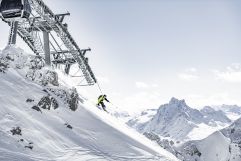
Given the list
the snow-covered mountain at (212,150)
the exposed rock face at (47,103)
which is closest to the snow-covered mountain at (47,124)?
the exposed rock face at (47,103)

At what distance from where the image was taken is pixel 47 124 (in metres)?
23.5

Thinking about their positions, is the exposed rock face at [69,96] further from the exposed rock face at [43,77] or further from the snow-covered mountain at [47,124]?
the exposed rock face at [43,77]

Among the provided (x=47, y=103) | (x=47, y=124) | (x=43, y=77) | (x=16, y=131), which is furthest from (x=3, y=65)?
(x=16, y=131)

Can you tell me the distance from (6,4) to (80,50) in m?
11.1

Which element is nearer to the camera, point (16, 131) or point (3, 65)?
point (16, 131)

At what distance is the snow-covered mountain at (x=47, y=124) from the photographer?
2083cm

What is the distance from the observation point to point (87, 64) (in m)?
41.4

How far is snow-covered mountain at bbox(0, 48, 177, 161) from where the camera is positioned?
20.8 meters

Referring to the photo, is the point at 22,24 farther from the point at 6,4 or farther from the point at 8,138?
the point at 8,138

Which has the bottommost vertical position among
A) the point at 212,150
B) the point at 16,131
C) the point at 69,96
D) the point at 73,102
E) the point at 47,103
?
the point at 16,131

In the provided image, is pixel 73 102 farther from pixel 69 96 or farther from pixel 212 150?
pixel 212 150

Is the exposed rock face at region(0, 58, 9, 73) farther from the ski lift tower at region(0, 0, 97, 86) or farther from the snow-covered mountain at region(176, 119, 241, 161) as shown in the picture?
the snow-covered mountain at region(176, 119, 241, 161)

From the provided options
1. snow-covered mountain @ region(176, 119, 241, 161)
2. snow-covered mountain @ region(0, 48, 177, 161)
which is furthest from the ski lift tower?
snow-covered mountain @ region(176, 119, 241, 161)

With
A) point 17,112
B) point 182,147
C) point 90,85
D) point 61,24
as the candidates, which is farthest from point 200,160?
point 17,112
